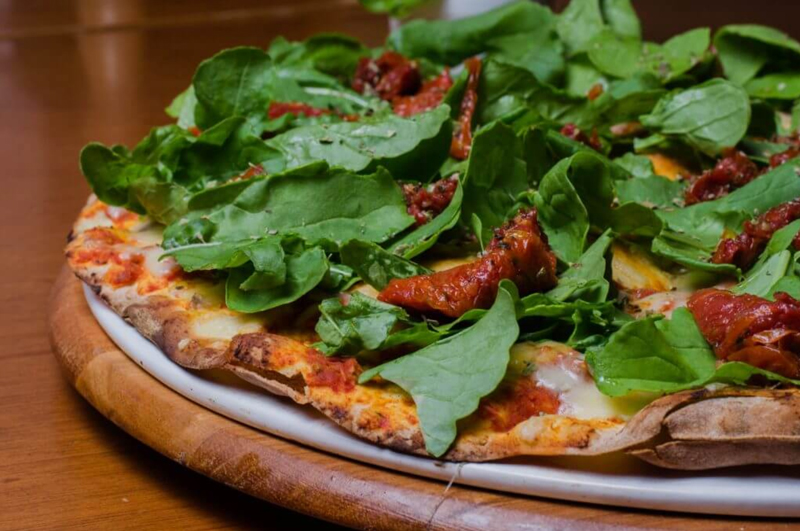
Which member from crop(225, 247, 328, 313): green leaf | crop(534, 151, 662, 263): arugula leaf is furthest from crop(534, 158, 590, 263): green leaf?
crop(225, 247, 328, 313): green leaf

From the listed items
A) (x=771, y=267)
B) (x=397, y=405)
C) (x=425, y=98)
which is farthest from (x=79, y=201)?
(x=771, y=267)

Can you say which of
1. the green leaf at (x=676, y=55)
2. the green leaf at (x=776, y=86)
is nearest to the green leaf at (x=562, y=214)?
the green leaf at (x=676, y=55)

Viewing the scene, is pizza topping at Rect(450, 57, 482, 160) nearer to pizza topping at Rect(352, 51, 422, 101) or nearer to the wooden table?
pizza topping at Rect(352, 51, 422, 101)

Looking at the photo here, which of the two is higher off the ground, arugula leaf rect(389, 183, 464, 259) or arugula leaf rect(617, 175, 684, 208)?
arugula leaf rect(389, 183, 464, 259)

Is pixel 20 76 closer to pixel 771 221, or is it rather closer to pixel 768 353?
pixel 771 221

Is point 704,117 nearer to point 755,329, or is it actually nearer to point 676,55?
point 676,55

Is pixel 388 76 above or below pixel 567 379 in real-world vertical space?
below

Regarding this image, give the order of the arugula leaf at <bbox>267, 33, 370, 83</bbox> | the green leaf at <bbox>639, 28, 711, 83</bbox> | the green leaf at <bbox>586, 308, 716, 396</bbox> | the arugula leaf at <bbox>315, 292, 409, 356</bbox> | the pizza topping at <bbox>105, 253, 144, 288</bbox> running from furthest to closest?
the arugula leaf at <bbox>267, 33, 370, 83</bbox> < the green leaf at <bbox>639, 28, 711, 83</bbox> < the pizza topping at <bbox>105, 253, 144, 288</bbox> < the arugula leaf at <bbox>315, 292, 409, 356</bbox> < the green leaf at <bbox>586, 308, 716, 396</bbox>
